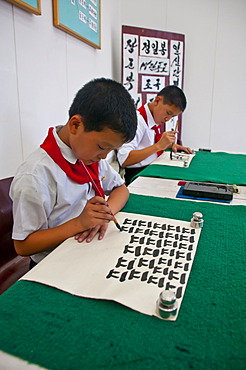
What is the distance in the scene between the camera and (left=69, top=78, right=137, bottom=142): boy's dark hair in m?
0.71

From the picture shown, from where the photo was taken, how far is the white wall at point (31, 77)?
1.33m

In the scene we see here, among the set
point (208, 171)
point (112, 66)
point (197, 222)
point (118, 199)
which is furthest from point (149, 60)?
point (197, 222)

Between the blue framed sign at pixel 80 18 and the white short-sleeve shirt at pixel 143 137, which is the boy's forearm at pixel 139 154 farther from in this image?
the blue framed sign at pixel 80 18

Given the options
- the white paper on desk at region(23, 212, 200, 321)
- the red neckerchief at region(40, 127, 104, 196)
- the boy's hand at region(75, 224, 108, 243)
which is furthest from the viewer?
the red neckerchief at region(40, 127, 104, 196)

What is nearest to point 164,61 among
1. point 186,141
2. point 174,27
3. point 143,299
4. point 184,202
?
point 174,27

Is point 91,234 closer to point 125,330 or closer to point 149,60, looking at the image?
point 125,330

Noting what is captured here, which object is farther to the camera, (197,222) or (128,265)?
(197,222)

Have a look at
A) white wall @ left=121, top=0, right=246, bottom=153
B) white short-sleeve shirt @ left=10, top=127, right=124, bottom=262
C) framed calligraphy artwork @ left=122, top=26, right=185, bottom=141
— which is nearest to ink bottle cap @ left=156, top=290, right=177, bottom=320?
white short-sleeve shirt @ left=10, top=127, right=124, bottom=262

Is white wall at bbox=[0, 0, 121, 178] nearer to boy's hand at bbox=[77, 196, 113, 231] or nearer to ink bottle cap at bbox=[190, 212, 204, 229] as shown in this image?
boy's hand at bbox=[77, 196, 113, 231]

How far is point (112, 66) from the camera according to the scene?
309 cm

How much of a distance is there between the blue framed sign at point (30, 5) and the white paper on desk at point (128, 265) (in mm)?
1169

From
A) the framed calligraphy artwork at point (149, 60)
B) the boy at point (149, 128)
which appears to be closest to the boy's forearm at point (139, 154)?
the boy at point (149, 128)

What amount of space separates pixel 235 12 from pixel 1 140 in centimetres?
343

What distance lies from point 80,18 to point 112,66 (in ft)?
3.65
